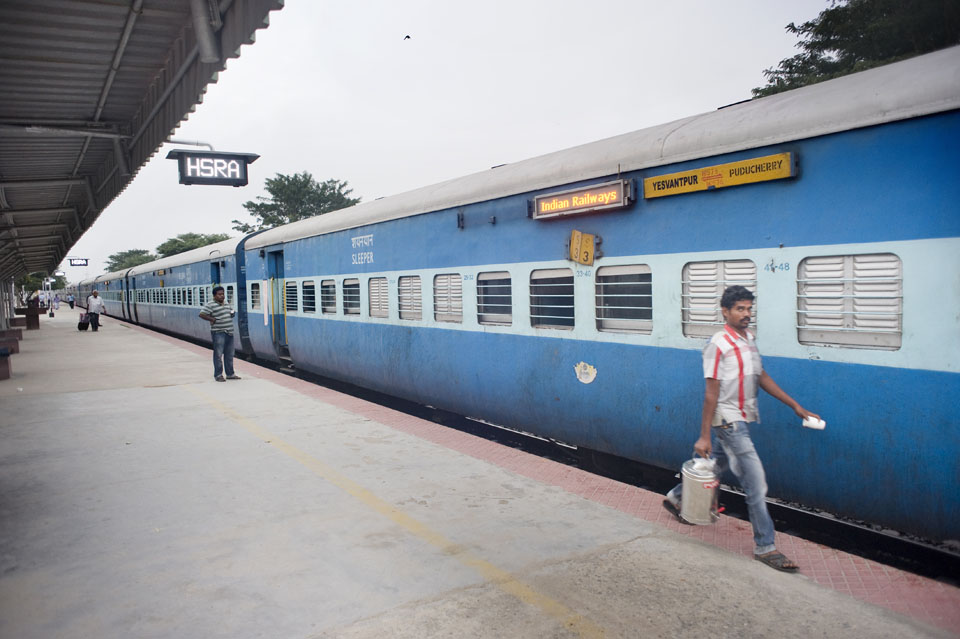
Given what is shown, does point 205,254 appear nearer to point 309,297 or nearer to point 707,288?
point 309,297

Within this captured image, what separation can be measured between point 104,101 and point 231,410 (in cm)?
559

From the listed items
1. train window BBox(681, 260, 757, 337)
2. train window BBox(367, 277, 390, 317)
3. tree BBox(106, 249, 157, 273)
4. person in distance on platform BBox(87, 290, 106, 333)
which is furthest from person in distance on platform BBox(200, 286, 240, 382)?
tree BBox(106, 249, 157, 273)

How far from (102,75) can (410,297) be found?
558cm

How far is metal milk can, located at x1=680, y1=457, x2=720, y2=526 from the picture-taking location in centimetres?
433

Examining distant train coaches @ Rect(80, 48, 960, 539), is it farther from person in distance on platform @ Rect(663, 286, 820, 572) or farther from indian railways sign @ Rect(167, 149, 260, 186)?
indian railways sign @ Rect(167, 149, 260, 186)

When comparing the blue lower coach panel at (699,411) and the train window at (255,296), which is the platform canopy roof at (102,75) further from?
the blue lower coach panel at (699,411)

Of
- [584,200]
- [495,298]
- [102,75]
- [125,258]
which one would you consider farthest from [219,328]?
[125,258]

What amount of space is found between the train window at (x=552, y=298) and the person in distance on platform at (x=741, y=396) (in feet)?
7.19

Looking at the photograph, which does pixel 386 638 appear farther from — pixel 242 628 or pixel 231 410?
pixel 231 410

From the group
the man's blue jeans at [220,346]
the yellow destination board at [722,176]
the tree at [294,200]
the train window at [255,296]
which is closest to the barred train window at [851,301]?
the yellow destination board at [722,176]

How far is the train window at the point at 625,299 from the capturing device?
5477mm

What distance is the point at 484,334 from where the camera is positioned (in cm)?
738

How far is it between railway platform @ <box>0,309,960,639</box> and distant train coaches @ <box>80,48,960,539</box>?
0.58 meters

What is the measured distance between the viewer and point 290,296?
13148 millimetres
